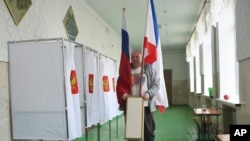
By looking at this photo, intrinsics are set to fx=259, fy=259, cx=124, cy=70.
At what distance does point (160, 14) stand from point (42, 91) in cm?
597

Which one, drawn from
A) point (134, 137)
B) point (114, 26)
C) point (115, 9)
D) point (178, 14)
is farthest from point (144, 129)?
point (114, 26)

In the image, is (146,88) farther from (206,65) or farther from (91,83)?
(206,65)

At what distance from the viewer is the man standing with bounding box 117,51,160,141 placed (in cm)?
295

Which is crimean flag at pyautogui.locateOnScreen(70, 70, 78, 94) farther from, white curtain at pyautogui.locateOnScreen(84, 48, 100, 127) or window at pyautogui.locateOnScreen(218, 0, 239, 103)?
window at pyautogui.locateOnScreen(218, 0, 239, 103)

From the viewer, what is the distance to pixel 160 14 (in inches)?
337

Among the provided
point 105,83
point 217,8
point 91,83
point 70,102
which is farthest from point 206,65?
point 70,102

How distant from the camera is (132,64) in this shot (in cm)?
317

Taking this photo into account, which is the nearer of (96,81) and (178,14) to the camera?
(96,81)

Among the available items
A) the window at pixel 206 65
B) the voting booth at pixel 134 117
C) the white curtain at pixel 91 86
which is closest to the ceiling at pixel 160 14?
the window at pixel 206 65

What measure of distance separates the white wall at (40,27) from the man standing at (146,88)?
5.55 feet

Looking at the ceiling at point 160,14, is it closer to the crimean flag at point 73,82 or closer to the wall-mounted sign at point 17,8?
the wall-mounted sign at point 17,8

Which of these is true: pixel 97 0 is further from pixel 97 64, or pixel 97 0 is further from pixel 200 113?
pixel 200 113

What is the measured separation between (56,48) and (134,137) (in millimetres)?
1597

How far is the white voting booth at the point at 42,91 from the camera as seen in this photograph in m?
3.39
